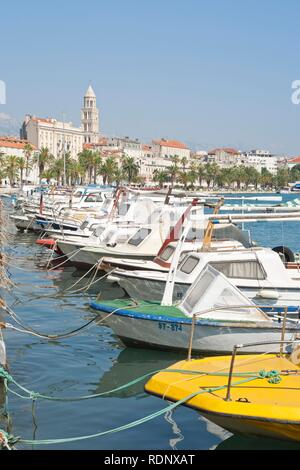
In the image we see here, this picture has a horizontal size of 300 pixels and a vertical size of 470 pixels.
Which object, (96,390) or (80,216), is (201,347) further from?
(80,216)

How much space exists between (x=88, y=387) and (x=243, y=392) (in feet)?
16.3

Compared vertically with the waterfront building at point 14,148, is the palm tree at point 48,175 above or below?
below

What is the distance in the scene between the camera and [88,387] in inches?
573

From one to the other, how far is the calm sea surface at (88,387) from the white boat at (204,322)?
0.54 meters

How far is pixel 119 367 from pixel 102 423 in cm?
373

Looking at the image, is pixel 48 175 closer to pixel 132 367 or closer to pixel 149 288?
pixel 149 288

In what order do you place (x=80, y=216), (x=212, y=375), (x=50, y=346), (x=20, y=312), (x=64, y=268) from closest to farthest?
→ (x=212, y=375), (x=50, y=346), (x=20, y=312), (x=64, y=268), (x=80, y=216)

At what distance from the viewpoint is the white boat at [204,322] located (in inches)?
610

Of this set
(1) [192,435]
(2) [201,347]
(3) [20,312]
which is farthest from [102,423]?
(3) [20,312]

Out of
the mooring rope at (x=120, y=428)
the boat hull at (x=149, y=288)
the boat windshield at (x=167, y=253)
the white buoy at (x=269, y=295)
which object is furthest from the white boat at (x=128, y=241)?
the mooring rope at (x=120, y=428)

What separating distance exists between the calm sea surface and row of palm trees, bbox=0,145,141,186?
11392 cm

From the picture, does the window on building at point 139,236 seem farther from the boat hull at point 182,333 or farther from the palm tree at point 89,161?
the palm tree at point 89,161
